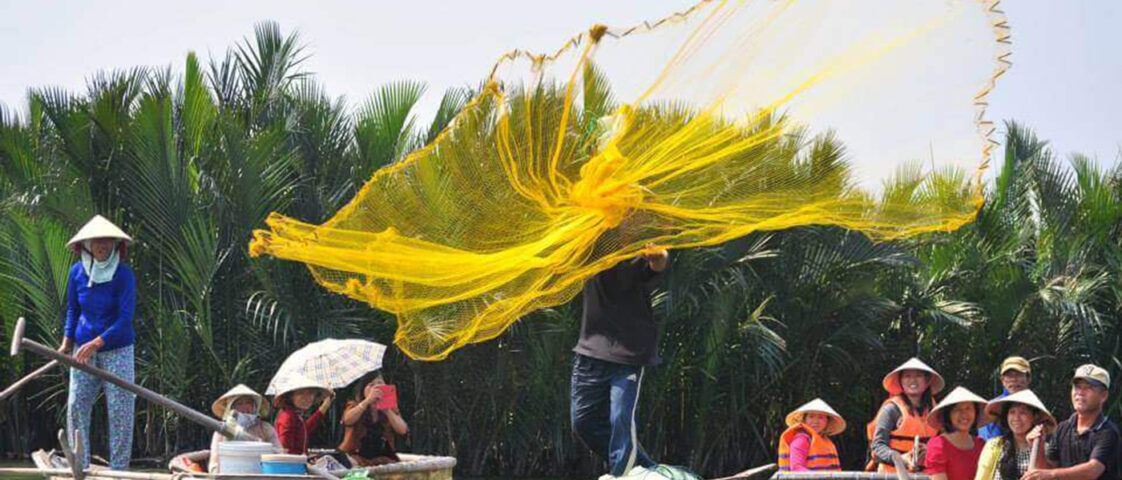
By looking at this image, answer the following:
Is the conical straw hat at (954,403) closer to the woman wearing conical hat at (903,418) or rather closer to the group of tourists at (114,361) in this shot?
the woman wearing conical hat at (903,418)

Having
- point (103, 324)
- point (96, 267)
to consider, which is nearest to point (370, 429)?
point (103, 324)

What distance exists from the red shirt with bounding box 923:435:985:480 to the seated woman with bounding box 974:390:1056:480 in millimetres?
194

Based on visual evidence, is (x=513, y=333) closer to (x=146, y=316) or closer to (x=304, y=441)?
(x=146, y=316)

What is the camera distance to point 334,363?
9445 millimetres

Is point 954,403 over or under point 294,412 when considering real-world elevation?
under

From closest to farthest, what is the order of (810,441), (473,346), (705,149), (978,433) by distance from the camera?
(705,149)
(810,441)
(978,433)
(473,346)

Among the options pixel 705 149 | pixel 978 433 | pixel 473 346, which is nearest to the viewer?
pixel 705 149

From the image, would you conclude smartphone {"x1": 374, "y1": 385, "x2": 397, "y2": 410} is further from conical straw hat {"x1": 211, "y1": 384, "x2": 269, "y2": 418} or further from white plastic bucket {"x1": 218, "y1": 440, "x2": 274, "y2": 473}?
white plastic bucket {"x1": 218, "y1": 440, "x2": 274, "y2": 473}

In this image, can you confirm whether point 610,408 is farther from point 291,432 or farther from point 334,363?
point 334,363

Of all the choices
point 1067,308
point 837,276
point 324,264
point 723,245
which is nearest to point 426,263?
point 324,264

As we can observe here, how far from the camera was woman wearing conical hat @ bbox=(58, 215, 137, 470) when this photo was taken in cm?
884

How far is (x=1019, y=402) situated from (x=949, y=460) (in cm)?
54

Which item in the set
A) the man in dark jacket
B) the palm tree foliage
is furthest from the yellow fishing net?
the palm tree foliage

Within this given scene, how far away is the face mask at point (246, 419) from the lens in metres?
8.33
